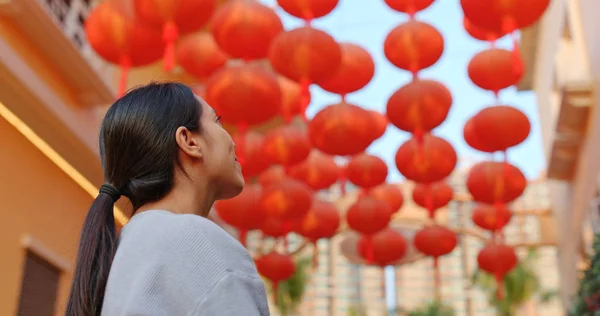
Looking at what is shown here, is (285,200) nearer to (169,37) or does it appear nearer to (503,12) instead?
(169,37)

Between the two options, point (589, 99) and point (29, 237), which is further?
point (589, 99)

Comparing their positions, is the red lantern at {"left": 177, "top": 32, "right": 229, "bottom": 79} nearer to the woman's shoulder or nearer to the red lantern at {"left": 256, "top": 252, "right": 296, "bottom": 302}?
the red lantern at {"left": 256, "top": 252, "right": 296, "bottom": 302}

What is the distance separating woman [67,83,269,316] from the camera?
117 centimetres

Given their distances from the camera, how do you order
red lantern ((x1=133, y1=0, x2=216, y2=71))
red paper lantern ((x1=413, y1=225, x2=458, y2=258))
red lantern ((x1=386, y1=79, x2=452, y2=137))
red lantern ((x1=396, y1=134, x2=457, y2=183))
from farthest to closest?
red paper lantern ((x1=413, y1=225, x2=458, y2=258)), red lantern ((x1=396, y1=134, x2=457, y2=183)), red lantern ((x1=386, y1=79, x2=452, y2=137)), red lantern ((x1=133, y1=0, x2=216, y2=71))

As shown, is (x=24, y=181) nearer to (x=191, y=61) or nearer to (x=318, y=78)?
(x=191, y=61)

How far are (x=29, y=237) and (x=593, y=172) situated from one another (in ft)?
19.1

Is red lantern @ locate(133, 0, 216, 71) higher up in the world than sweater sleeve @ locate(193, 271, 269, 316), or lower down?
lower down

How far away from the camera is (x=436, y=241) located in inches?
273

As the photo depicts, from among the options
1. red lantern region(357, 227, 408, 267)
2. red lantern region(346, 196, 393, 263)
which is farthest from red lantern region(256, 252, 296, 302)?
red lantern region(346, 196, 393, 263)

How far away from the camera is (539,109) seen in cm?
1359

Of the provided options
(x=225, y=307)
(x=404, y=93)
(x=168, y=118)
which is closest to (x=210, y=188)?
(x=168, y=118)

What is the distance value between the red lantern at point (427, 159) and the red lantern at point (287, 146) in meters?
0.75

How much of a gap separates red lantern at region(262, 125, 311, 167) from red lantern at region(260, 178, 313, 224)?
0.63ft

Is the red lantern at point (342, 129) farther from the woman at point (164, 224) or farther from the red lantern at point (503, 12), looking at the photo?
the woman at point (164, 224)
